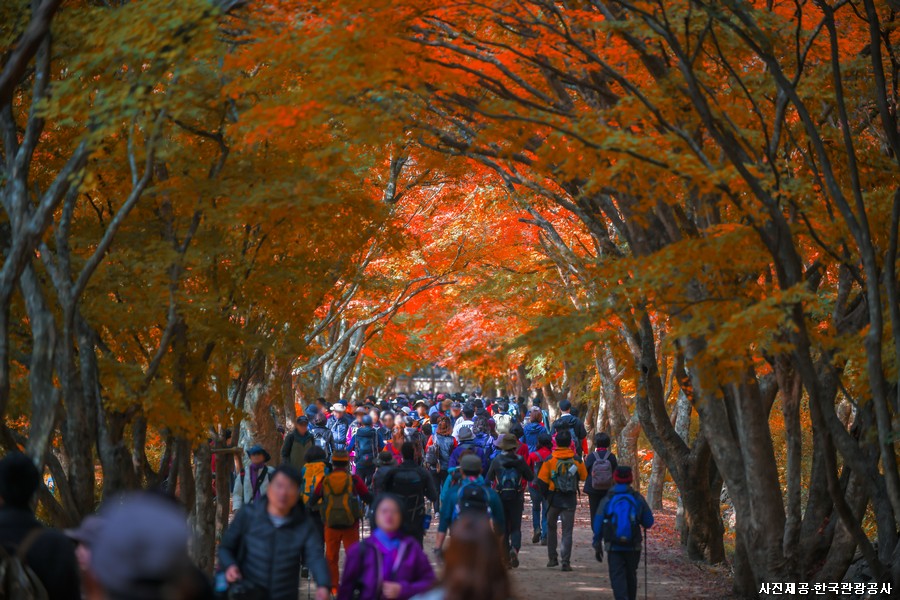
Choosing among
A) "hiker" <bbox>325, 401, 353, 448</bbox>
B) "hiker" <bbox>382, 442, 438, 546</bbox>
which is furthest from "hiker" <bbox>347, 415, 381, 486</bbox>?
"hiker" <bbox>382, 442, 438, 546</bbox>

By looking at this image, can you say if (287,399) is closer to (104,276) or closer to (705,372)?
(104,276)

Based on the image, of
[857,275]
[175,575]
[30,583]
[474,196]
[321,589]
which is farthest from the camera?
[474,196]

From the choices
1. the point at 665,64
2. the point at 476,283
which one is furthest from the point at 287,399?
the point at 665,64

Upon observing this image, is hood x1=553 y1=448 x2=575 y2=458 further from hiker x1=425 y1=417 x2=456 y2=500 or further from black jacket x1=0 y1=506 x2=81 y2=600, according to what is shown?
black jacket x1=0 y1=506 x2=81 y2=600

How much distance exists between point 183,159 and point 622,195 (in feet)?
15.7

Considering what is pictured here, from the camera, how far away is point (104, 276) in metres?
11.2

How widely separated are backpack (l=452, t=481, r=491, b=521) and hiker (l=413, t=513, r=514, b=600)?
7399 millimetres

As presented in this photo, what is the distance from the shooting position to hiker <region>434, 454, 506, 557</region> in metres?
11.0

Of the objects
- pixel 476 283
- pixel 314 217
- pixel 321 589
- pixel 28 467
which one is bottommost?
pixel 321 589

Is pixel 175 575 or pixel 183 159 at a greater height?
pixel 183 159

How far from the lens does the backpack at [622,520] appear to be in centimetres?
1088

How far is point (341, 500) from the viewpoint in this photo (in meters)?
11.1

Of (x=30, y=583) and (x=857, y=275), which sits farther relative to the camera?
(x=857, y=275)

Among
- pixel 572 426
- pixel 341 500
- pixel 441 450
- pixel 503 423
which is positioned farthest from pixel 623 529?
pixel 503 423
